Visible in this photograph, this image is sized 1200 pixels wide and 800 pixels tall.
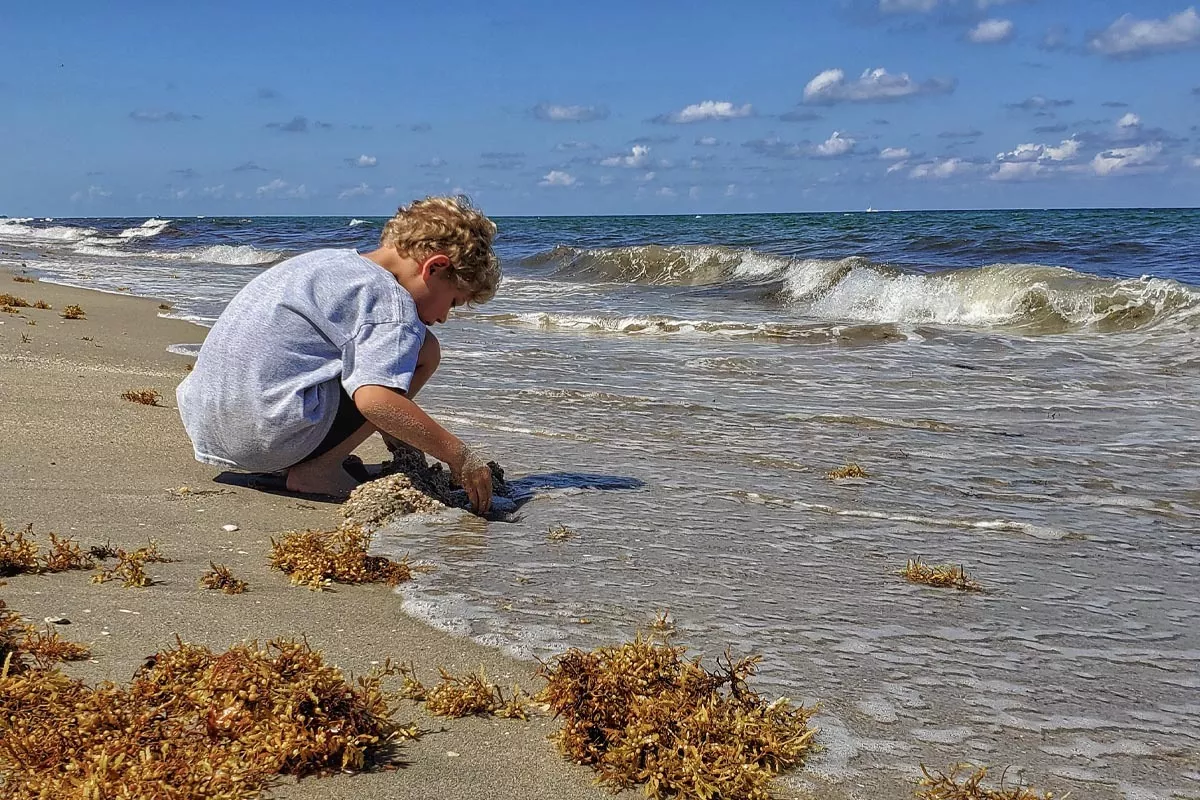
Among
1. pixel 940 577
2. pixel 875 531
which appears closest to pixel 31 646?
pixel 940 577

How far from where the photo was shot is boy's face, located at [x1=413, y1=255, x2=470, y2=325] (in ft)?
13.3

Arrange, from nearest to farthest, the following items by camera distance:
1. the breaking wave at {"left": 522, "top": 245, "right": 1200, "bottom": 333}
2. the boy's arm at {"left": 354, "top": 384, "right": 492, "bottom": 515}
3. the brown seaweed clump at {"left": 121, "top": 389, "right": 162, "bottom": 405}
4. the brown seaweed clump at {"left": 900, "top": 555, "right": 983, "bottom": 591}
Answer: the brown seaweed clump at {"left": 900, "top": 555, "right": 983, "bottom": 591}
the boy's arm at {"left": 354, "top": 384, "right": 492, "bottom": 515}
the brown seaweed clump at {"left": 121, "top": 389, "right": 162, "bottom": 405}
the breaking wave at {"left": 522, "top": 245, "right": 1200, "bottom": 333}

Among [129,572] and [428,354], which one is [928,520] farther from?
[129,572]

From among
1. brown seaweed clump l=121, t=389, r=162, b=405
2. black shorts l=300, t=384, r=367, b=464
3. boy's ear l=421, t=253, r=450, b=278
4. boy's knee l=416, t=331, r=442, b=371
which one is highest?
boy's ear l=421, t=253, r=450, b=278

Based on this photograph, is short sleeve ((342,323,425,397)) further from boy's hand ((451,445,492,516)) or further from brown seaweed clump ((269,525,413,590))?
brown seaweed clump ((269,525,413,590))

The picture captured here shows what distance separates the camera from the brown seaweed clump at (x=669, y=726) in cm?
219

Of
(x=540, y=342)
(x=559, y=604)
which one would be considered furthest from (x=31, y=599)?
(x=540, y=342)

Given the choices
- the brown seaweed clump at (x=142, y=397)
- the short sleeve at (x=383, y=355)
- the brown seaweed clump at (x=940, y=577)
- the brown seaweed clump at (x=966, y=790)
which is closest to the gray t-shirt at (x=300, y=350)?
the short sleeve at (x=383, y=355)

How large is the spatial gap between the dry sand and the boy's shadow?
100mm

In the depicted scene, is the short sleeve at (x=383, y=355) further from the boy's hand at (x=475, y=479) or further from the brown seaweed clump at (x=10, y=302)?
the brown seaweed clump at (x=10, y=302)

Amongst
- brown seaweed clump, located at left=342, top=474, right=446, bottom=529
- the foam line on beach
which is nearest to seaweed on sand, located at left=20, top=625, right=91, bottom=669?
brown seaweed clump, located at left=342, top=474, right=446, bottom=529

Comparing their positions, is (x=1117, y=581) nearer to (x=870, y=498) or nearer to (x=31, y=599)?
(x=870, y=498)

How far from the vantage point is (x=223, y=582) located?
3.25 metres

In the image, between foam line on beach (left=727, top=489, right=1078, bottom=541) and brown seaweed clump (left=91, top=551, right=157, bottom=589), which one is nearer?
brown seaweed clump (left=91, top=551, right=157, bottom=589)
